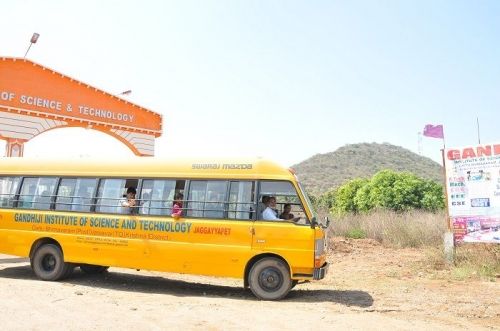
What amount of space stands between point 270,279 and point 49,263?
5.47 meters

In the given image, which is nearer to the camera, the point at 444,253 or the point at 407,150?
the point at 444,253

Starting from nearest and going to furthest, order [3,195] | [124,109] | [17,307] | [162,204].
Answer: [17,307], [162,204], [3,195], [124,109]

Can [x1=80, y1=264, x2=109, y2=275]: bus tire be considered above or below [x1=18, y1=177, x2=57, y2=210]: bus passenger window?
below

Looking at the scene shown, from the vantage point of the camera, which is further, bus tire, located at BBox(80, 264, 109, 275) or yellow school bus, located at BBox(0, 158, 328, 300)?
bus tire, located at BBox(80, 264, 109, 275)

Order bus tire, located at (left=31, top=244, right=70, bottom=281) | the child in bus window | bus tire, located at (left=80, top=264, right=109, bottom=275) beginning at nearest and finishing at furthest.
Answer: the child in bus window, bus tire, located at (left=31, top=244, right=70, bottom=281), bus tire, located at (left=80, top=264, right=109, bottom=275)

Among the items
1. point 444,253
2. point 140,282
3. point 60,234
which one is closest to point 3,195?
point 60,234

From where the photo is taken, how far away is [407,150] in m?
95.0

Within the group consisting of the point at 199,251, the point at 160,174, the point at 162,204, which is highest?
the point at 160,174

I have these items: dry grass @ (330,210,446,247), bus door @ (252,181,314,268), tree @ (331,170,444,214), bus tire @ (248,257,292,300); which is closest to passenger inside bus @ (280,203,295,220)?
bus door @ (252,181,314,268)

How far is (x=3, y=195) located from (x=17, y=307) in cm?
508

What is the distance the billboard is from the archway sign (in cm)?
1123

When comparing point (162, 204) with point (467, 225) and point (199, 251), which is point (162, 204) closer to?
point (199, 251)

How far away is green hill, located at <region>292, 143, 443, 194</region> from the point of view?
247ft

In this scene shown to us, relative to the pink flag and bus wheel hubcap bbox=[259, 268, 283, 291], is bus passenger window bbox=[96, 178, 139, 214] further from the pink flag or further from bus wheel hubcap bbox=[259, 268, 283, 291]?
the pink flag
